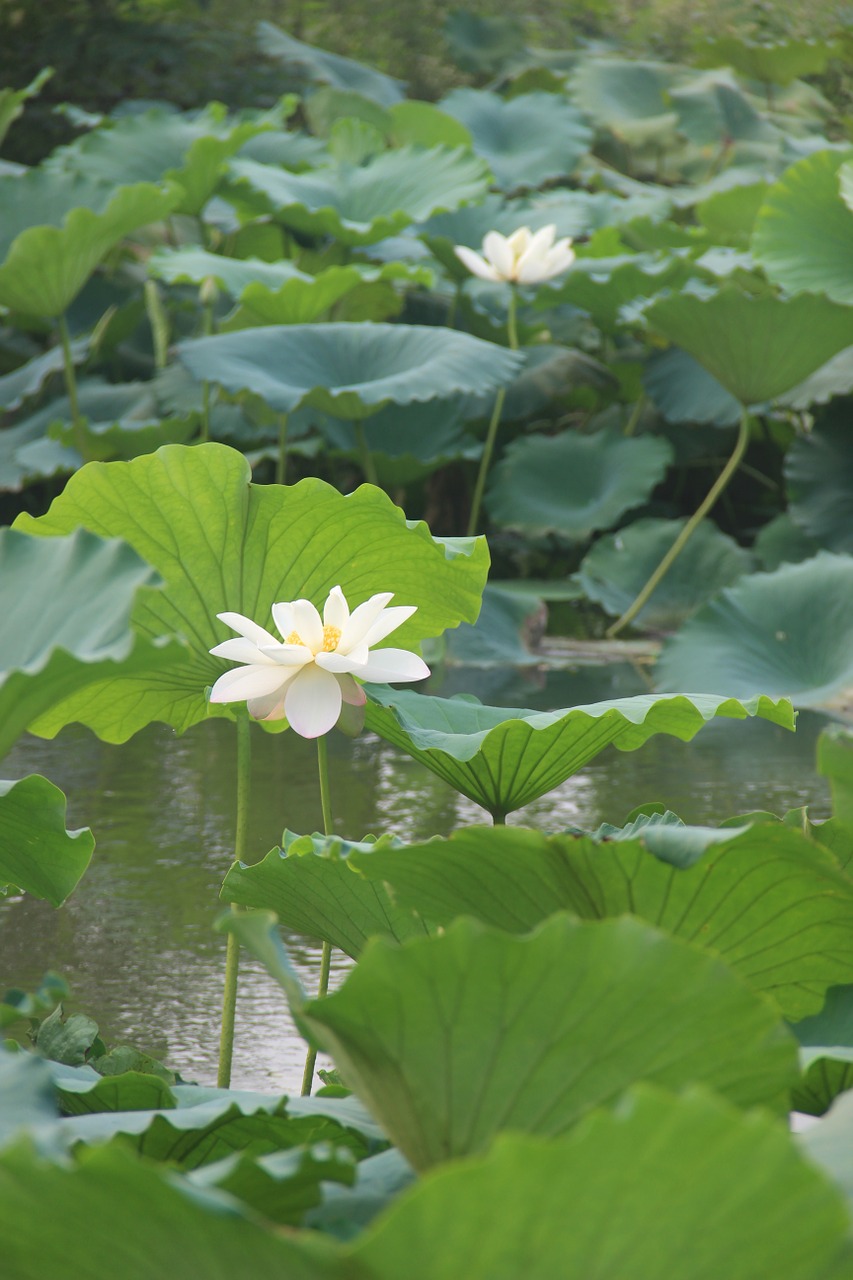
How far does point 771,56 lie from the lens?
5363mm

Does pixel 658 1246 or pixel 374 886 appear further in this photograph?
pixel 374 886

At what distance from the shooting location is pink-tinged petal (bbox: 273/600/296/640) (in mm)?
895

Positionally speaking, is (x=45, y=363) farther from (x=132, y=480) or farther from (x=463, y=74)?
(x=463, y=74)

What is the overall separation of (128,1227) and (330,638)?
0.48 metres

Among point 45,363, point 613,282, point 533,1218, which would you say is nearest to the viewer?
point 533,1218

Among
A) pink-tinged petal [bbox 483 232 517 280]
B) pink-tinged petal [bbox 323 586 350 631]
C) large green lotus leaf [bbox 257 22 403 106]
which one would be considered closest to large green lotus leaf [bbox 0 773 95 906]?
pink-tinged petal [bbox 323 586 350 631]

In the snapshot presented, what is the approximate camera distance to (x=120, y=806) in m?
1.84

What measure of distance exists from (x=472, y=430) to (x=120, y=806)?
6.53ft

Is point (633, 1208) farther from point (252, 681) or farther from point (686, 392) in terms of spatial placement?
point (686, 392)

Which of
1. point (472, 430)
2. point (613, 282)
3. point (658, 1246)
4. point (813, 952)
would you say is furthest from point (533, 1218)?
point (472, 430)

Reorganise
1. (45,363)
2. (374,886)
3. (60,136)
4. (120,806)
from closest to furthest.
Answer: (374,886)
(120,806)
(45,363)
(60,136)

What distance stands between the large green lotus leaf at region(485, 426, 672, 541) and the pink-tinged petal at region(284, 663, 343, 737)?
7.60 feet

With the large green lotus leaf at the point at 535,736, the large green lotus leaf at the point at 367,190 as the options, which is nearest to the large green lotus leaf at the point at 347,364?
the large green lotus leaf at the point at 367,190

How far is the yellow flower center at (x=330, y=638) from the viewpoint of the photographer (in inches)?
34.9
